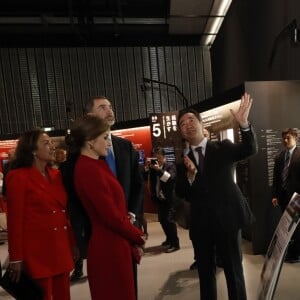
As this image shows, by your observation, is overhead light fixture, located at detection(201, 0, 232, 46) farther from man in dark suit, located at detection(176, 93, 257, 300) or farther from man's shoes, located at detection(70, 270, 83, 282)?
man's shoes, located at detection(70, 270, 83, 282)

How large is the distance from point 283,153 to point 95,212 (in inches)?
114

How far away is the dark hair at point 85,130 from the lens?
170 centimetres

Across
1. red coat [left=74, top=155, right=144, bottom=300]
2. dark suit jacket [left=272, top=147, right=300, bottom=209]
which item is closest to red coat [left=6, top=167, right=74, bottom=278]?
red coat [left=74, top=155, right=144, bottom=300]

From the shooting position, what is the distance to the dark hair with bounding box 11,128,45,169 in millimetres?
1996

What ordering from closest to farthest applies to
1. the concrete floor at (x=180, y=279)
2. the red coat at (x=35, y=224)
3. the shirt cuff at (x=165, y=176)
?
the red coat at (x=35, y=224), the concrete floor at (x=180, y=279), the shirt cuff at (x=165, y=176)

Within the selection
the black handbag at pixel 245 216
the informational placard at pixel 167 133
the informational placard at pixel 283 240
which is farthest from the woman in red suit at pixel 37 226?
the informational placard at pixel 167 133

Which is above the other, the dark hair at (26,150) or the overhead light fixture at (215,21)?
the overhead light fixture at (215,21)

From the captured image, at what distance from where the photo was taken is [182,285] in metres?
3.41

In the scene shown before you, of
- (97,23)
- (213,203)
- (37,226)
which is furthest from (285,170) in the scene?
(97,23)

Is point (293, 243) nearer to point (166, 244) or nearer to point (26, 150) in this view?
point (166, 244)

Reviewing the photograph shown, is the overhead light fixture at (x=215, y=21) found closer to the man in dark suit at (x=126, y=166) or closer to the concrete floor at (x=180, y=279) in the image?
the concrete floor at (x=180, y=279)

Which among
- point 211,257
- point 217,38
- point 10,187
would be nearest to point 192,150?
point 211,257

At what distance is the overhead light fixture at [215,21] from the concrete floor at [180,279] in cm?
471

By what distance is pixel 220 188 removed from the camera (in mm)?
2199
